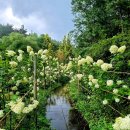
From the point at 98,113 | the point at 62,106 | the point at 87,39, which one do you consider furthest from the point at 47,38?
the point at 98,113

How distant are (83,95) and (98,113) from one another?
232 cm

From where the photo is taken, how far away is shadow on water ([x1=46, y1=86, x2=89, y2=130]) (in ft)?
25.9

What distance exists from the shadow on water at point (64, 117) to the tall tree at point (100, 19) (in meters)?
10.2

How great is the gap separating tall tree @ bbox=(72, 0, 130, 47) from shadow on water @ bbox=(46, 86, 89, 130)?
1018 cm

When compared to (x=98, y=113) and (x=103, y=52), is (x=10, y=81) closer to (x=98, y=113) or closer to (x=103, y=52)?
(x=98, y=113)

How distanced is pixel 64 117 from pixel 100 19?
1464cm

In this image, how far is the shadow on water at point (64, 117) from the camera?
7.90 m

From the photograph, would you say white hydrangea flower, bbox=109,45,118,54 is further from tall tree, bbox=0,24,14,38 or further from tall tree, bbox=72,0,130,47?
tall tree, bbox=0,24,14,38

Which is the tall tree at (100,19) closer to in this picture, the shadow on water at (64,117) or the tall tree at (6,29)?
the shadow on water at (64,117)

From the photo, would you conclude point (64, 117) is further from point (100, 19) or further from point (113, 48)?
point (100, 19)

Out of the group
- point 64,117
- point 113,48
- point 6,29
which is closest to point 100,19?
point 64,117

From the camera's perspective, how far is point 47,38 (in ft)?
120

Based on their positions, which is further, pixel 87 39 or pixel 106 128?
pixel 87 39

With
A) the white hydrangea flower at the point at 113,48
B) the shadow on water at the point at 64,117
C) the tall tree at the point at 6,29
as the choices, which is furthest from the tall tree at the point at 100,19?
the tall tree at the point at 6,29
